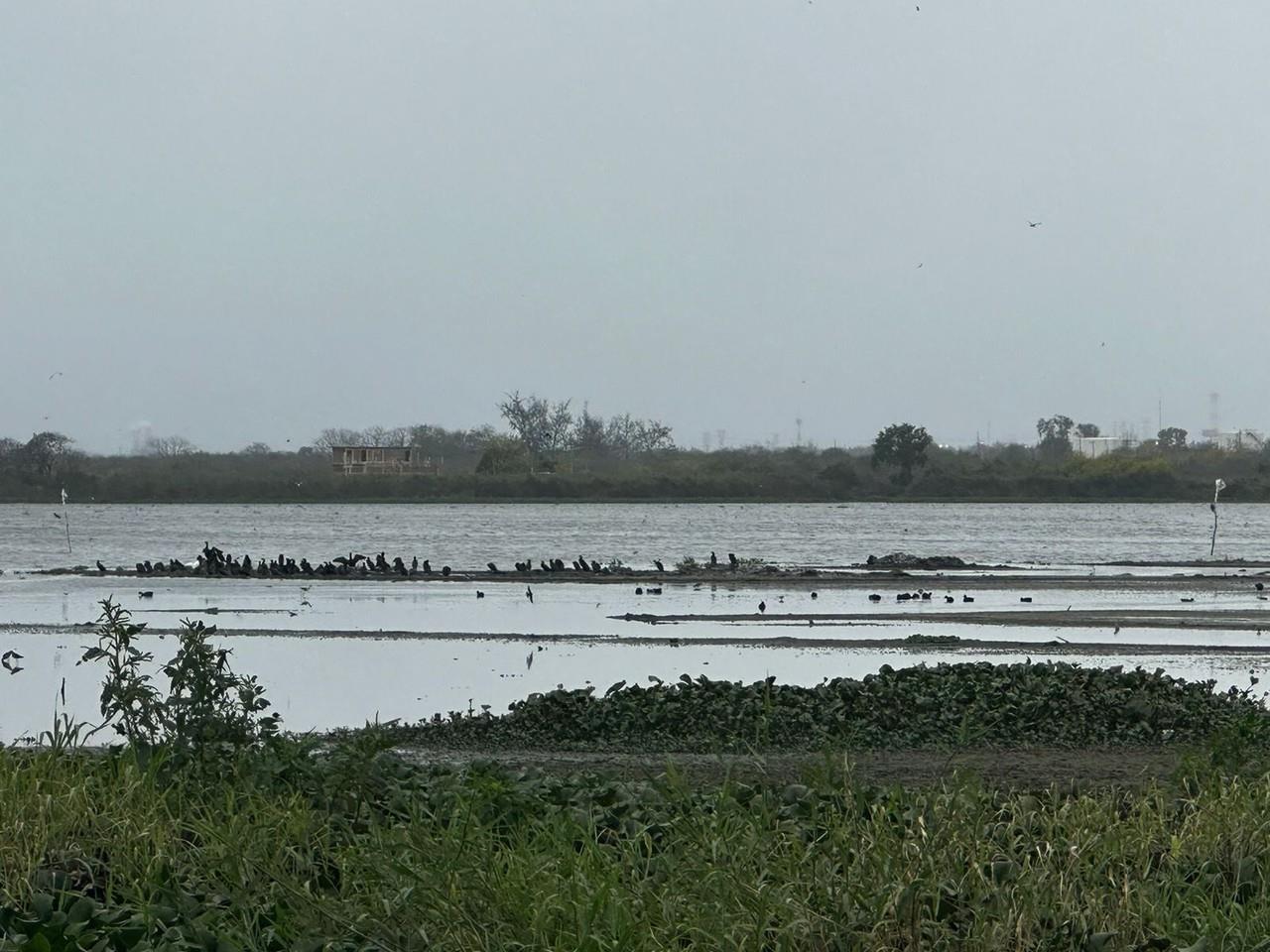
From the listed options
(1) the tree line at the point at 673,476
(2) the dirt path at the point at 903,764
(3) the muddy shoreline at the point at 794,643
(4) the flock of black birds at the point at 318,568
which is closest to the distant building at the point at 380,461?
(1) the tree line at the point at 673,476

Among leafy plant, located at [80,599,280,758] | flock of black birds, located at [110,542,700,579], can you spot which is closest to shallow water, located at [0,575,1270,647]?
flock of black birds, located at [110,542,700,579]

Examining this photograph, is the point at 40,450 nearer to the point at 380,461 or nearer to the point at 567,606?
the point at 380,461

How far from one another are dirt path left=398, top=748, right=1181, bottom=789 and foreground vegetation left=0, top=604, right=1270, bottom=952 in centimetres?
139

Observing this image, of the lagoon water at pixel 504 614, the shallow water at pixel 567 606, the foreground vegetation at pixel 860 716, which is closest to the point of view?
the foreground vegetation at pixel 860 716

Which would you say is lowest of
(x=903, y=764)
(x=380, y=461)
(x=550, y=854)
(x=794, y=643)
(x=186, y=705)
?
(x=794, y=643)

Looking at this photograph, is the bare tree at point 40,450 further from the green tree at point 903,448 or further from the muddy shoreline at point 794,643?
the muddy shoreline at point 794,643

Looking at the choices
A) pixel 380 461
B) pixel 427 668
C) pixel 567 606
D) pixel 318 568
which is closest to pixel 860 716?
pixel 427 668

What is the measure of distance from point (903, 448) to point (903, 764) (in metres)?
122

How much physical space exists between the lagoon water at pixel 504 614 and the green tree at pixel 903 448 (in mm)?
48317

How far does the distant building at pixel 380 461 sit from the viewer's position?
149 metres

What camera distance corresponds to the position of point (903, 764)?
12.2 metres

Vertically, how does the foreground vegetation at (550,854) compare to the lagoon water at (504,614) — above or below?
above

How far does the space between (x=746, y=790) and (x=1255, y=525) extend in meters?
93.7

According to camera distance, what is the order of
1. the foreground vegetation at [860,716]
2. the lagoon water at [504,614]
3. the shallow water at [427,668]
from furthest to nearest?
1. the lagoon water at [504,614]
2. the shallow water at [427,668]
3. the foreground vegetation at [860,716]
